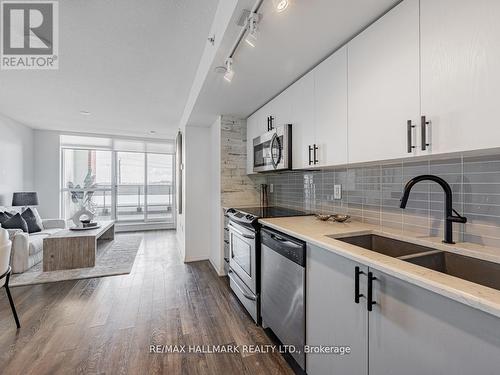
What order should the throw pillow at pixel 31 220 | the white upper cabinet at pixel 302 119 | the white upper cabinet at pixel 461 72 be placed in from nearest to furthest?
1. the white upper cabinet at pixel 461 72
2. the white upper cabinet at pixel 302 119
3. the throw pillow at pixel 31 220

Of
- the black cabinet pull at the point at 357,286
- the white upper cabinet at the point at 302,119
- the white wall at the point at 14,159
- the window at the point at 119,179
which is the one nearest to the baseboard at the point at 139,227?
the window at the point at 119,179

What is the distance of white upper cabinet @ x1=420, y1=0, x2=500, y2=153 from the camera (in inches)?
34.6

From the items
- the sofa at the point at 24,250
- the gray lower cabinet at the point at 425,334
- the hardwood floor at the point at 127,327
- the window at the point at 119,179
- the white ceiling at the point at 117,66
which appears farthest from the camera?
the window at the point at 119,179

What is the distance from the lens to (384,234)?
1506 millimetres

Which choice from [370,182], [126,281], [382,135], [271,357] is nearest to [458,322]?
[382,135]

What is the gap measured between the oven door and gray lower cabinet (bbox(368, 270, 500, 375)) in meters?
1.17

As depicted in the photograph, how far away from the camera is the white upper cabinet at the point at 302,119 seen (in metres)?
1.95

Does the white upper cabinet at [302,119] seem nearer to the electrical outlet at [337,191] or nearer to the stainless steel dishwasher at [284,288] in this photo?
the electrical outlet at [337,191]

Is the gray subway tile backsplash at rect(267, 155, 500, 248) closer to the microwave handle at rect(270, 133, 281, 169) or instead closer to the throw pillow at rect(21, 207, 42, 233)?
the microwave handle at rect(270, 133, 281, 169)

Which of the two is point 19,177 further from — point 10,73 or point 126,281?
point 126,281

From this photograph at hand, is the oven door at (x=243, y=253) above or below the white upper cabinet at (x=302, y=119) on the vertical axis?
below

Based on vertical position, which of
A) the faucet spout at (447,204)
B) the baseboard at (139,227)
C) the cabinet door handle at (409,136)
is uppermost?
the cabinet door handle at (409,136)

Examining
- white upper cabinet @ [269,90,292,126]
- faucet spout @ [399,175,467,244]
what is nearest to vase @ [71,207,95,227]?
white upper cabinet @ [269,90,292,126]

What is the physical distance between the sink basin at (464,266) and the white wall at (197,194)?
3.05m
